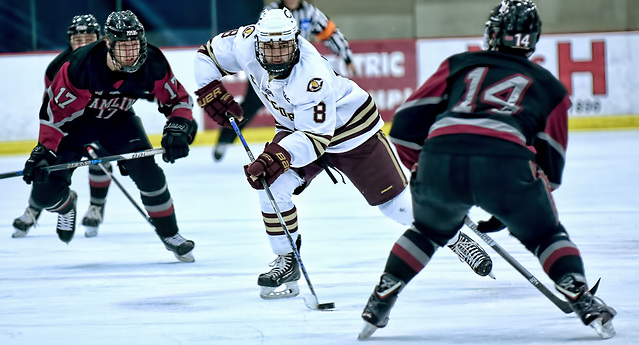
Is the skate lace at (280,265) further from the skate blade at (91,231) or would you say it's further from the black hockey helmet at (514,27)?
the skate blade at (91,231)

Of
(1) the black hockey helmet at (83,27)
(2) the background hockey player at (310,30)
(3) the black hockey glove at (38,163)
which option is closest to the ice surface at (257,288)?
(3) the black hockey glove at (38,163)

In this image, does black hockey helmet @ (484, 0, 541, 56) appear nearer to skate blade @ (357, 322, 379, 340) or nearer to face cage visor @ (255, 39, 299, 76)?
face cage visor @ (255, 39, 299, 76)

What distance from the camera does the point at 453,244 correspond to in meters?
3.63

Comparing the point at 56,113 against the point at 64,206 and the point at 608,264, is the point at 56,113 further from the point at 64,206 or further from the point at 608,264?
the point at 608,264

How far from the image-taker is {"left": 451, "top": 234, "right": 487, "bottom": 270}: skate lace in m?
3.51

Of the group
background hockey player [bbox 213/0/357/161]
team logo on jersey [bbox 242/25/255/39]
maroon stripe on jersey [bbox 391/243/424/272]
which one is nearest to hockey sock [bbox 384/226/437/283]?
maroon stripe on jersey [bbox 391/243/424/272]

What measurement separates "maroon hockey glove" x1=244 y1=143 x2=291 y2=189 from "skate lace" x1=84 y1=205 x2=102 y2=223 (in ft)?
6.52

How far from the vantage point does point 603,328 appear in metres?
2.64

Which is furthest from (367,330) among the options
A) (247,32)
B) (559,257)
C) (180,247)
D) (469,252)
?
(180,247)

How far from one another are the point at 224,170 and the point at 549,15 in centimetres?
436

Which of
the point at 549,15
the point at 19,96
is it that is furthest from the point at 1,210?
the point at 549,15

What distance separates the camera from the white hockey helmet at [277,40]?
3.17 metres

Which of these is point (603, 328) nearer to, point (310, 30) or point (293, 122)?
point (293, 122)

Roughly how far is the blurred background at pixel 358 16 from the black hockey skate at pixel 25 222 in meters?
4.43
